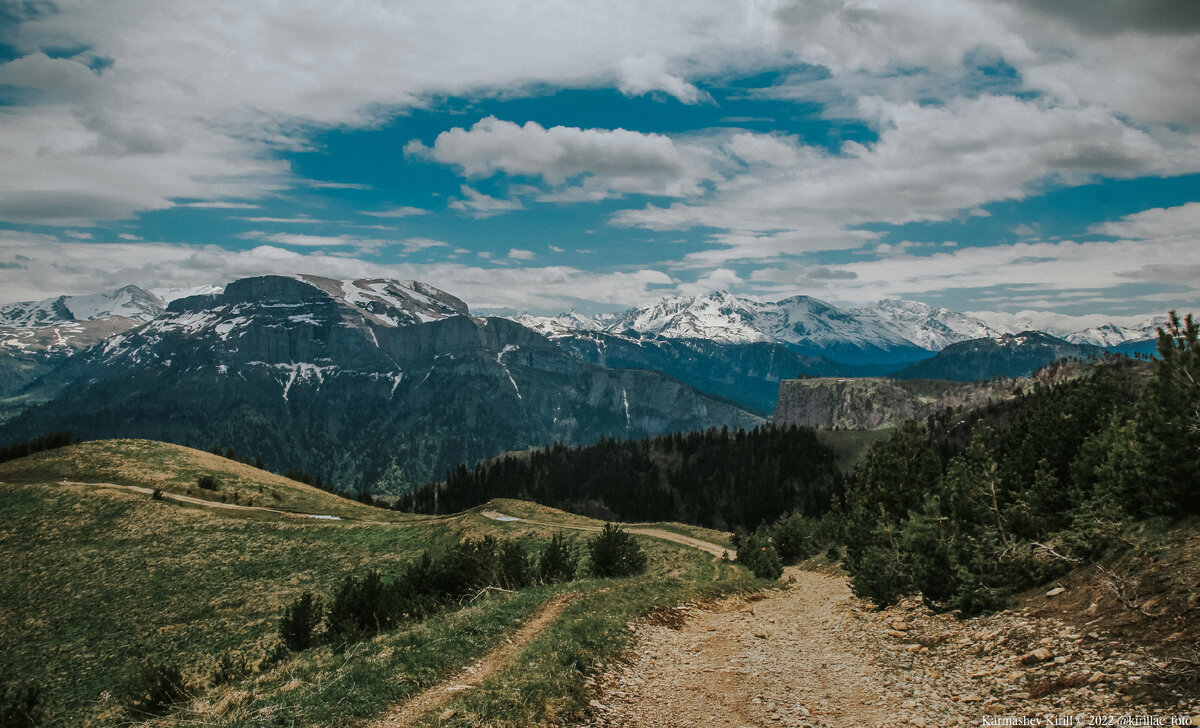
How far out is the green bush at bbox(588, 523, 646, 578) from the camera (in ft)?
128

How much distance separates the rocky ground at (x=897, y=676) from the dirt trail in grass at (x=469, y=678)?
10.9 ft

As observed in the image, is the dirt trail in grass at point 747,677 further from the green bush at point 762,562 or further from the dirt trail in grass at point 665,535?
the dirt trail in grass at point 665,535

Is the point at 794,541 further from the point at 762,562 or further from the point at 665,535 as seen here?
the point at 762,562

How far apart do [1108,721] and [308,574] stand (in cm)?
5607

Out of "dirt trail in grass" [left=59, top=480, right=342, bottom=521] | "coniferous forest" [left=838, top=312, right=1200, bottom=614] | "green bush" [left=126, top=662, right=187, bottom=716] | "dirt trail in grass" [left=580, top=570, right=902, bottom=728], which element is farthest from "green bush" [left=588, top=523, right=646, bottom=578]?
"dirt trail in grass" [left=59, top=480, right=342, bottom=521]

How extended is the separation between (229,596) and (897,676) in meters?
51.4

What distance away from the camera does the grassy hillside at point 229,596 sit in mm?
18219

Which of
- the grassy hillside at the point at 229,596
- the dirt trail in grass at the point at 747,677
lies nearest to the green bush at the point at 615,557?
the grassy hillside at the point at 229,596

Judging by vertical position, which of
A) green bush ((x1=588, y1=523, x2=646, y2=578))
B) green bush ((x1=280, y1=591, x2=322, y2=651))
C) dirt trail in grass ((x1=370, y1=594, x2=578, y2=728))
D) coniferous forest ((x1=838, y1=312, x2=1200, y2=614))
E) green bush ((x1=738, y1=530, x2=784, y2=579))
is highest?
coniferous forest ((x1=838, y1=312, x2=1200, y2=614))

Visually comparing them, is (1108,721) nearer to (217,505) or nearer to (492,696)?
(492,696)

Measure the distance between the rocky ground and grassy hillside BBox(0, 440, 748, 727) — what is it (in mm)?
1926

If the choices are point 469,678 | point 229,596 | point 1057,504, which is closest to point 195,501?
point 229,596

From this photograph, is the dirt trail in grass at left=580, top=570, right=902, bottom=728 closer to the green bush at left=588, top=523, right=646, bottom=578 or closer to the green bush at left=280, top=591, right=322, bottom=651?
the green bush at left=588, top=523, right=646, bottom=578

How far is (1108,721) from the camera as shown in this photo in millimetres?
11367
